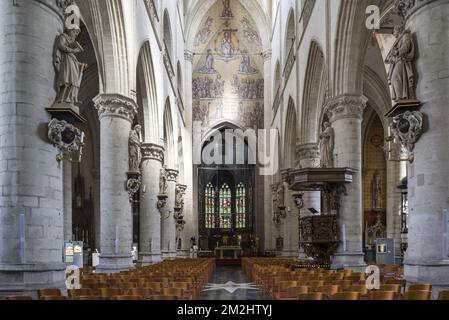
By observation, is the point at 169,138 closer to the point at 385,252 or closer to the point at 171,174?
the point at 171,174

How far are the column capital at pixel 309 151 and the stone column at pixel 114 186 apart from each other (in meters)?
11.6

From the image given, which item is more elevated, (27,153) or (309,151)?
(309,151)

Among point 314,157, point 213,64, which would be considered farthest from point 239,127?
point 314,157

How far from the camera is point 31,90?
10.0m

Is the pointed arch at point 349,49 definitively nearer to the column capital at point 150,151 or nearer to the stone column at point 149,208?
the column capital at point 150,151

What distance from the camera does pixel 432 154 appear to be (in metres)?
10.4

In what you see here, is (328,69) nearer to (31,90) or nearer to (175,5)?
(31,90)

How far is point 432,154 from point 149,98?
52.5 ft

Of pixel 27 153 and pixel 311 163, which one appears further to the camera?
pixel 311 163

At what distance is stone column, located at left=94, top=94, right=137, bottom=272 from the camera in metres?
17.4

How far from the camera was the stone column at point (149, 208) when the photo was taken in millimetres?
23688

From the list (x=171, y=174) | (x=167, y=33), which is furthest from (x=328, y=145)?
(x=167, y=33)

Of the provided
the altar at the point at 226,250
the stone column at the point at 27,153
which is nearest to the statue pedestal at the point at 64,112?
the stone column at the point at 27,153
